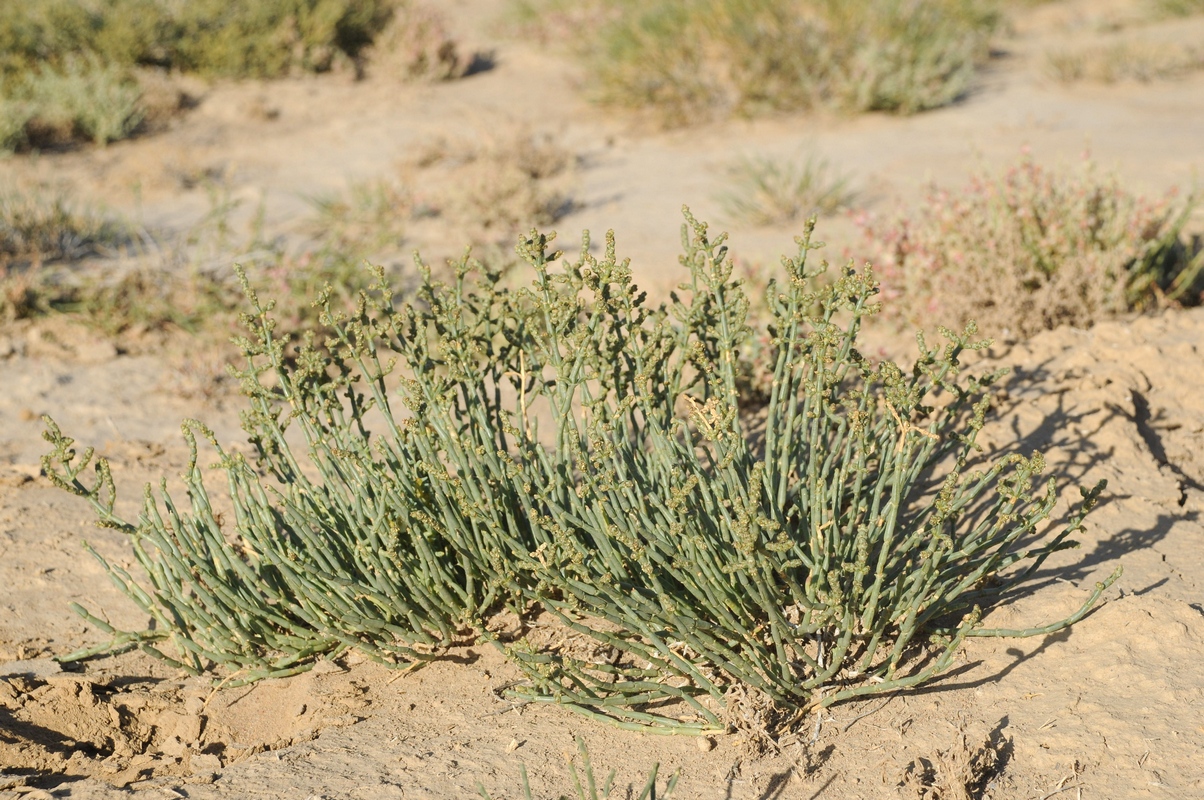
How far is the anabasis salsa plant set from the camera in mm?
2283

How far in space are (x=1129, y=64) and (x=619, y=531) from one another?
8.10 m

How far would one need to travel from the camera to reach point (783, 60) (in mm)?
7926

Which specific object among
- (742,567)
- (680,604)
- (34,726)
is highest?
(742,567)

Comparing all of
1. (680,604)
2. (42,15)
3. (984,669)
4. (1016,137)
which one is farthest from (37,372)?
(1016,137)

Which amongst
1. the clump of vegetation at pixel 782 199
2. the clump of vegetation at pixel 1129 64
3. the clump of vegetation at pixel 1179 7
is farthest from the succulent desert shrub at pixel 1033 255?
the clump of vegetation at pixel 1179 7

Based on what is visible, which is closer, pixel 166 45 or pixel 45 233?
pixel 45 233

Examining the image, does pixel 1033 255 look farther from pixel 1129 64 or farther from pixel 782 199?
pixel 1129 64

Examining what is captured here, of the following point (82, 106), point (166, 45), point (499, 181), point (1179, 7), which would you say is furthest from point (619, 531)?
point (1179, 7)

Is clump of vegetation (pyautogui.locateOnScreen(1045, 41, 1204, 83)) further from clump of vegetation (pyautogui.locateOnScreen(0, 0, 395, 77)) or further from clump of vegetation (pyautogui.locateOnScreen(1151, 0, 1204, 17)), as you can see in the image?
clump of vegetation (pyautogui.locateOnScreen(0, 0, 395, 77))

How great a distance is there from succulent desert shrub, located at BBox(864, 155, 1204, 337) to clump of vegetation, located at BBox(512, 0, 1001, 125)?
320 centimetres

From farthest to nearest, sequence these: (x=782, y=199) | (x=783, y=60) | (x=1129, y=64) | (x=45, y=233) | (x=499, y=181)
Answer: (x=1129, y=64)
(x=783, y=60)
(x=499, y=181)
(x=782, y=199)
(x=45, y=233)

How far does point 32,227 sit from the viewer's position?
5.59m

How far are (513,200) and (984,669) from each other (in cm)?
437

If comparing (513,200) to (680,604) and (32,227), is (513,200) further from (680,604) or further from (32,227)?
(680,604)
